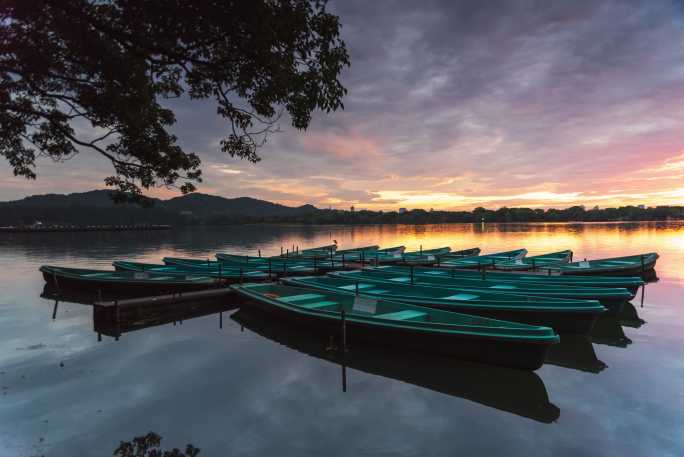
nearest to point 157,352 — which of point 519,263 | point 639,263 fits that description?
point 519,263

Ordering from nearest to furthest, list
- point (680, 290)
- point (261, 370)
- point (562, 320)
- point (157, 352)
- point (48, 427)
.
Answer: point (48, 427) < point (261, 370) < point (562, 320) < point (157, 352) < point (680, 290)

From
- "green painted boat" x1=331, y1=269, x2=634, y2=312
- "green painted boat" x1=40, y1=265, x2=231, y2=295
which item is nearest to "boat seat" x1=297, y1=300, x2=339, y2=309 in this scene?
"green painted boat" x1=331, y1=269, x2=634, y2=312

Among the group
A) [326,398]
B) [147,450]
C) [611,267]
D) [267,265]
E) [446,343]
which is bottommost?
[326,398]

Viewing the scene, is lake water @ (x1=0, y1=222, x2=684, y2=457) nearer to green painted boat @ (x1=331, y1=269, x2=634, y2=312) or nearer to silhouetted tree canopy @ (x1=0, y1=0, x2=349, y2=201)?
green painted boat @ (x1=331, y1=269, x2=634, y2=312)

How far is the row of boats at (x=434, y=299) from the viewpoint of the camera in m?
11.0

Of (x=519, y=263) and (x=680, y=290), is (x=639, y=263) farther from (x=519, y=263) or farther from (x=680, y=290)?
(x=519, y=263)

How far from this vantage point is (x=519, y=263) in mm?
27453

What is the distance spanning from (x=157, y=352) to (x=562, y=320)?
14.5m

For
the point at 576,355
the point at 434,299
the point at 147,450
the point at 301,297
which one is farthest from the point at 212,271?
the point at 576,355

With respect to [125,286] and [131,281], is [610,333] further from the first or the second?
[125,286]

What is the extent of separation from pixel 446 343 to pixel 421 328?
0.83 m

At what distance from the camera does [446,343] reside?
11.3m

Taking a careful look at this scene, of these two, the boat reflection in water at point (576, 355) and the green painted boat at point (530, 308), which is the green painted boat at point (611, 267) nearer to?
the boat reflection in water at point (576, 355)

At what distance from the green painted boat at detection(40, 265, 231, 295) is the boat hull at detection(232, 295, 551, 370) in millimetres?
9616
